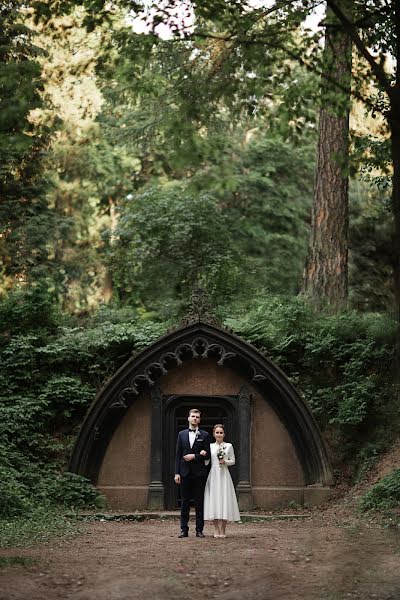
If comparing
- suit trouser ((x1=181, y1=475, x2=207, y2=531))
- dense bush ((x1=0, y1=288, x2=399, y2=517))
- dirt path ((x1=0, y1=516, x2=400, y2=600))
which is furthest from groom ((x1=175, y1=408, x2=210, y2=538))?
dense bush ((x1=0, y1=288, x2=399, y2=517))

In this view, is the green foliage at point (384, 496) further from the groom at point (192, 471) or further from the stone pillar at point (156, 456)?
the stone pillar at point (156, 456)

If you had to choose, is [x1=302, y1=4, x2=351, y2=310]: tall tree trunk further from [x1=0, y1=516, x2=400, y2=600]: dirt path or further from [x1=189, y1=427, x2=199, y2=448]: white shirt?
[x1=0, y1=516, x2=400, y2=600]: dirt path

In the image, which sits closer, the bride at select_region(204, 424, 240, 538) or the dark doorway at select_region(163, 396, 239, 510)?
the bride at select_region(204, 424, 240, 538)

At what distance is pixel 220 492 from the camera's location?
14.5 meters

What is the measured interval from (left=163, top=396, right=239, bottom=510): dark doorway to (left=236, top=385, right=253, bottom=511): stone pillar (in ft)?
0.42

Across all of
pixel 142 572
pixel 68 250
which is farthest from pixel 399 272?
pixel 68 250

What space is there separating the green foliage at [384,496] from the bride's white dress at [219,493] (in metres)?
2.94

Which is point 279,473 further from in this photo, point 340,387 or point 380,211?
point 380,211

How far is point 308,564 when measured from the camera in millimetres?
11008

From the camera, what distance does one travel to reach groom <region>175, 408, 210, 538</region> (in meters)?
14.5

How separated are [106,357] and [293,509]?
5017 millimetres

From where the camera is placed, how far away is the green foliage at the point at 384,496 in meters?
16.1

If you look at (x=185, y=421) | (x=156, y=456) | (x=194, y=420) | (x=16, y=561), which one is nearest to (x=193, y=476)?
(x=194, y=420)

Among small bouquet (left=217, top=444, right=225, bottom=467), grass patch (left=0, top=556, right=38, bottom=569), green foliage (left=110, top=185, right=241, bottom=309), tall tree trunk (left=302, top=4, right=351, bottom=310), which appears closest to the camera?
grass patch (left=0, top=556, right=38, bottom=569)
